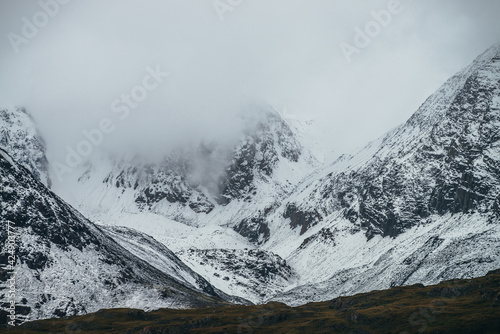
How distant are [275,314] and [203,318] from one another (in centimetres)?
2019

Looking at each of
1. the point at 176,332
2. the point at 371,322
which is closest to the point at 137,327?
the point at 176,332

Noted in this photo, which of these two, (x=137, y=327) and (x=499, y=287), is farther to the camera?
(x=137, y=327)

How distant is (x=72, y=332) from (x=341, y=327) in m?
78.7

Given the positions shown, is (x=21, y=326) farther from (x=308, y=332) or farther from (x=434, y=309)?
(x=434, y=309)

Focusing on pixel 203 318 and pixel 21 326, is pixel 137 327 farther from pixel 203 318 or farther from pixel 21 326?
pixel 21 326

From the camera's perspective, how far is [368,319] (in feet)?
541

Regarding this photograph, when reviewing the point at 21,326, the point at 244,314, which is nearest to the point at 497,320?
the point at 244,314

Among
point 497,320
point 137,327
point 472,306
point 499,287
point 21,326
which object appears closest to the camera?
point 497,320

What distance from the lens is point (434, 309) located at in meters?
162

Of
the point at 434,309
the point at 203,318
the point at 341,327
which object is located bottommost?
the point at 434,309

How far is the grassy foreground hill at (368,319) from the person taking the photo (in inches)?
5837

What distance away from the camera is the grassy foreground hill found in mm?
148250

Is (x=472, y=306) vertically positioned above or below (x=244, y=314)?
below

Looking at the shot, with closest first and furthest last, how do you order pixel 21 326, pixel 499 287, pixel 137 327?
pixel 499 287 < pixel 137 327 < pixel 21 326
